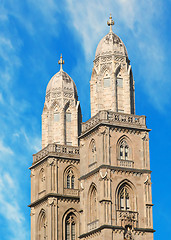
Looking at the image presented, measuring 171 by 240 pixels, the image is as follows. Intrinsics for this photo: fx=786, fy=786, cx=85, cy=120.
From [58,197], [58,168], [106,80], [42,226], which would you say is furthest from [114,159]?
[42,226]

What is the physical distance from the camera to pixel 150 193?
76812 mm

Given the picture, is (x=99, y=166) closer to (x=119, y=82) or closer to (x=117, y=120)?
(x=117, y=120)

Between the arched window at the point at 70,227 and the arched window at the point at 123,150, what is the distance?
11705 mm

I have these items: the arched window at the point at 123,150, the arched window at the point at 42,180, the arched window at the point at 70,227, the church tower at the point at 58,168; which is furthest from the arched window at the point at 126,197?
the arched window at the point at 42,180

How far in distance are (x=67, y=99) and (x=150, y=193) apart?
1879 cm

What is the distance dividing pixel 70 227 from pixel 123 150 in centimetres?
1265

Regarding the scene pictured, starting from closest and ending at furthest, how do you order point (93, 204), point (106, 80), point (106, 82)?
point (93, 204)
point (106, 82)
point (106, 80)

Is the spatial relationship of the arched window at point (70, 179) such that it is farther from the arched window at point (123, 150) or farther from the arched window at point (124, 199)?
the arched window at point (124, 199)

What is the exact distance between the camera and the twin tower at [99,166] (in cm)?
7512

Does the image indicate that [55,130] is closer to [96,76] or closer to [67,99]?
[67,99]

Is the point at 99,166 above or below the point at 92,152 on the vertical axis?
below

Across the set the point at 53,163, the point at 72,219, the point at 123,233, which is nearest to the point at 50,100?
the point at 53,163

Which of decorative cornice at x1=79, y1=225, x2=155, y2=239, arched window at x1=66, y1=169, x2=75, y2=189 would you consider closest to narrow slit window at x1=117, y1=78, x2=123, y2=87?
arched window at x1=66, y1=169, x2=75, y2=189

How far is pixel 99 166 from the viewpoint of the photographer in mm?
75500
